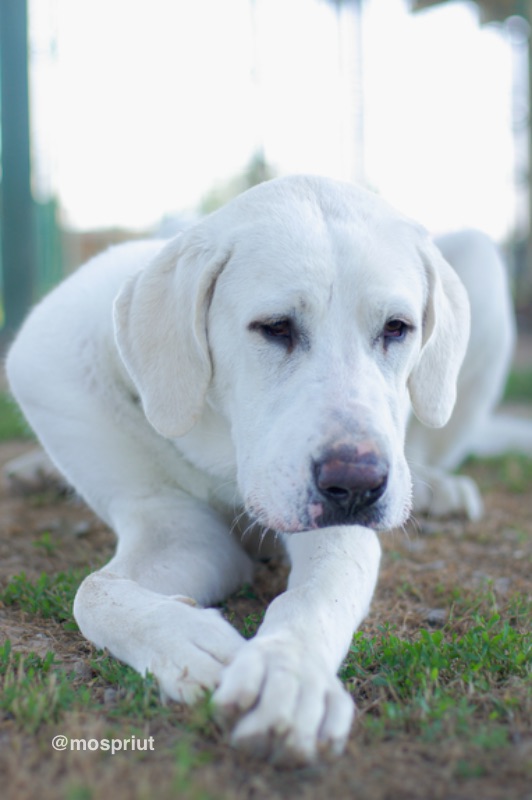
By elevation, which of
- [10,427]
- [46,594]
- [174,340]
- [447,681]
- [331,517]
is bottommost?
[10,427]

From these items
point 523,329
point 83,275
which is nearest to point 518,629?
point 83,275

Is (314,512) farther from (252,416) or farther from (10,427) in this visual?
(10,427)

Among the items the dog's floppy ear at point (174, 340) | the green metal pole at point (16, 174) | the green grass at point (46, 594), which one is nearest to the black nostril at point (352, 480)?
the dog's floppy ear at point (174, 340)

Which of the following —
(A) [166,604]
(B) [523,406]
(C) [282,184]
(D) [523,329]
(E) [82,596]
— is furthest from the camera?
(D) [523,329]

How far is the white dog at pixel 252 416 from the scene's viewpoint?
181cm

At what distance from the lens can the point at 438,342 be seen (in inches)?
103

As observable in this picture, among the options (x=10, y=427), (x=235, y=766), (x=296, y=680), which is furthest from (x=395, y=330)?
(x=10, y=427)

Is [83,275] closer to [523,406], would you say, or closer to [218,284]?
[218,284]

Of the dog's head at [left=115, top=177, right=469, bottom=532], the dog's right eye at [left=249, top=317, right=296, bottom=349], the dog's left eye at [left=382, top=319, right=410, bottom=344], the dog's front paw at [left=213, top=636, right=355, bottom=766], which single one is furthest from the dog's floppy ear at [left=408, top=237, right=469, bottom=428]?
the dog's front paw at [left=213, top=636, right=355, bottom=766]

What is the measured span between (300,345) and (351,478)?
447 mm

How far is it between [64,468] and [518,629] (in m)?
1.46

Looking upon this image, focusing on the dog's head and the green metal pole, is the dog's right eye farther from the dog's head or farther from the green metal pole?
the green metal pole

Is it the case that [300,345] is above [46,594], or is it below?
above

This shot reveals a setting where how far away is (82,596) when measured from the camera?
7.03ft
